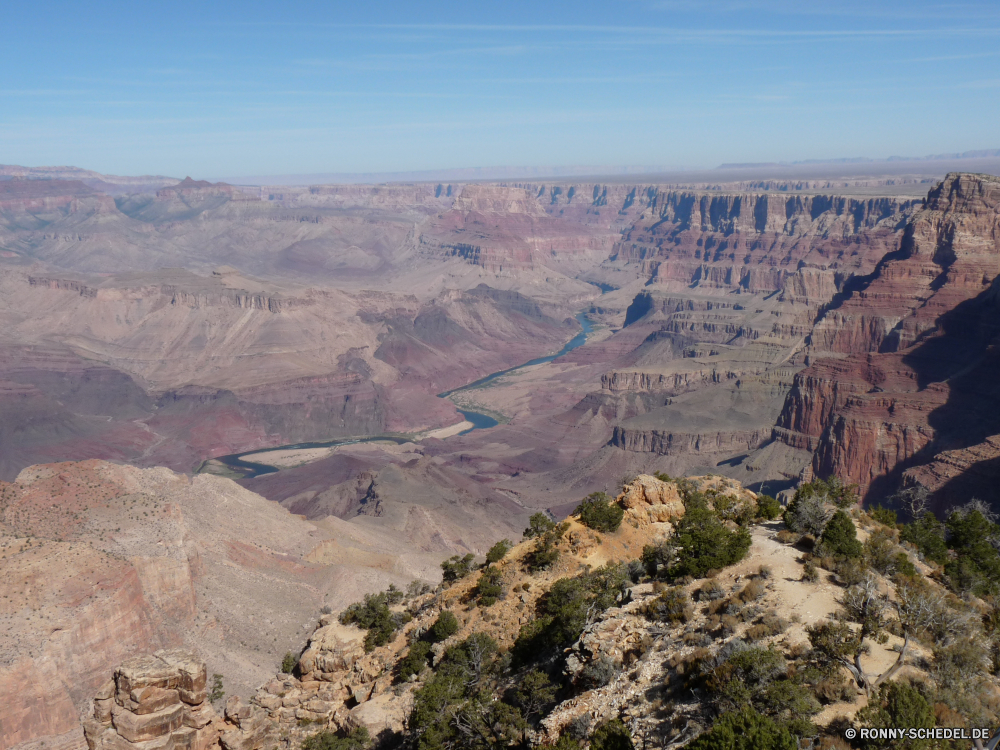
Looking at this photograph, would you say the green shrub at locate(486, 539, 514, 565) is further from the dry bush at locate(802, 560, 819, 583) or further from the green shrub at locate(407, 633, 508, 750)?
the dry bush at locate(802, 560, 819, 583)

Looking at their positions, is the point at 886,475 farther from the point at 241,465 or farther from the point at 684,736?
the point at 241,465

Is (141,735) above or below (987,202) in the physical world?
below

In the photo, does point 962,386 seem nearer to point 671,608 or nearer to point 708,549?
point 708,549

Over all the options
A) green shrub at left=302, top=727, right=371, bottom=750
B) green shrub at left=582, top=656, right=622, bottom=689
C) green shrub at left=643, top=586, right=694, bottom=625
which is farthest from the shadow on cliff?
green shrub at left=302, top=727, right=371, bottom=750

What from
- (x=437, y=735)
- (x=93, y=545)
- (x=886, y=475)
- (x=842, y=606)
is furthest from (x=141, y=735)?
(x=886, y=475)

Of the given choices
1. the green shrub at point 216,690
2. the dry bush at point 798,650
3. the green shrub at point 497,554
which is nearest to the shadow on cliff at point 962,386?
the green shrub at point 497,554

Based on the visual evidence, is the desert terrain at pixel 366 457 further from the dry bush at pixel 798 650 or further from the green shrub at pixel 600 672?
the green shrub at pixel 600 672
